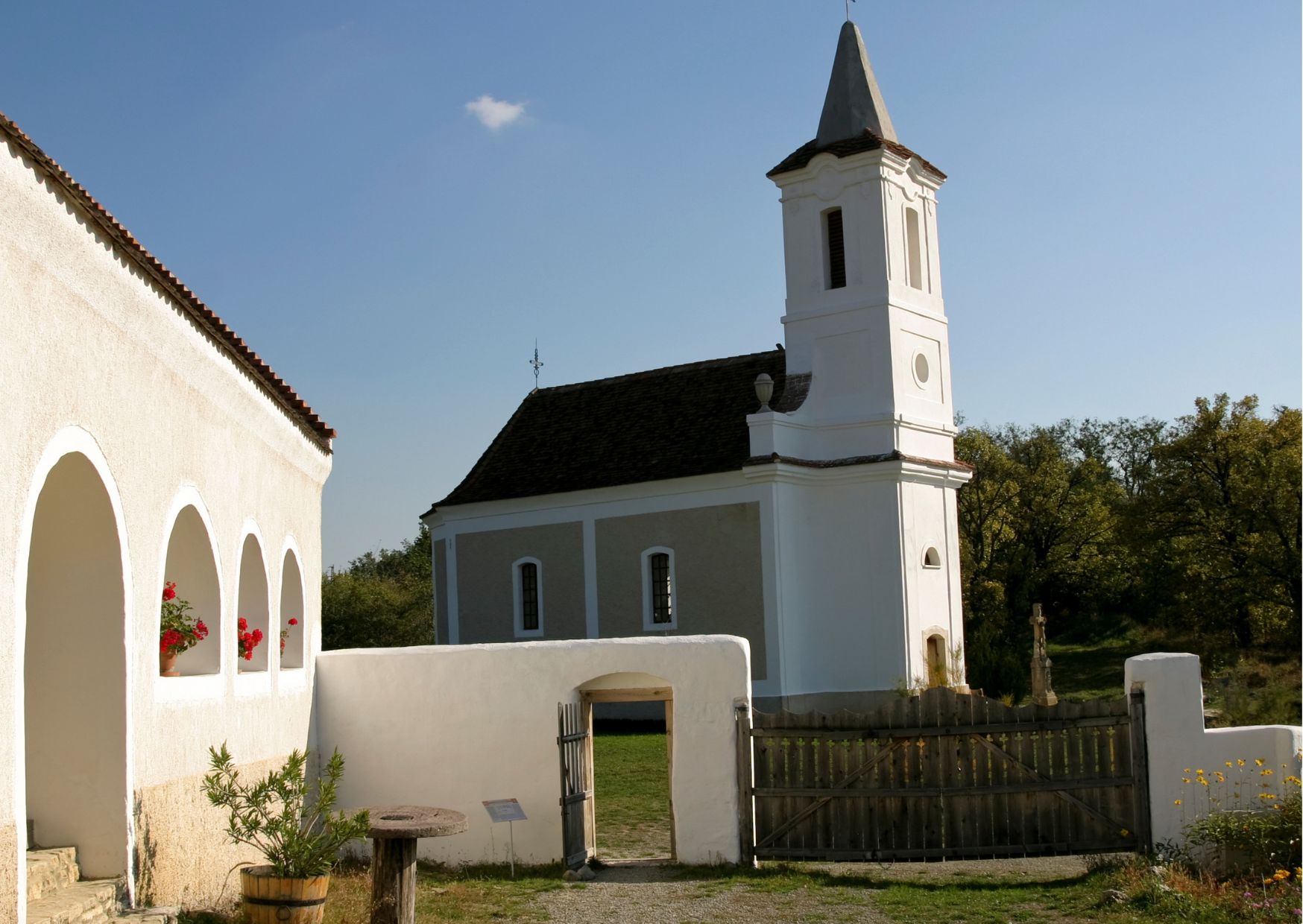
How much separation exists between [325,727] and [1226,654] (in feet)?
108

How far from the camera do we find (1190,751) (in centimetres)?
1300

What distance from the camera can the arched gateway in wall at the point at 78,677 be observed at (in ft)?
29.2

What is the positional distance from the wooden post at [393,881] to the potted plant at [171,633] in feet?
7.09

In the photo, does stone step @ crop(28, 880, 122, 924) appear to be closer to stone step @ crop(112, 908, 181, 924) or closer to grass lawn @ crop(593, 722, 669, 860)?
stone step @ crop(112, 908, 181, 924)

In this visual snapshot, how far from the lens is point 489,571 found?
34031mm

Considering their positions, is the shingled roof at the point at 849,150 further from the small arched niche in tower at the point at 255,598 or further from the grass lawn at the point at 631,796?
the small arched niche in tower at the point at 255,598

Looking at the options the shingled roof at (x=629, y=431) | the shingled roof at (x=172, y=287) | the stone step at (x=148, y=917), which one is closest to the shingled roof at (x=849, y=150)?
the shingled roof at (x=629, y=431)

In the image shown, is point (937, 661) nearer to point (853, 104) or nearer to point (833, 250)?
point (833, 250)

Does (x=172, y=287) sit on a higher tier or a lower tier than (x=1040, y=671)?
higher

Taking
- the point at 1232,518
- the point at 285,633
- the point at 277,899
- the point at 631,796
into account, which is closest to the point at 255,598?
the point at 285,633

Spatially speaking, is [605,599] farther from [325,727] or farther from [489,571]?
[325,727]

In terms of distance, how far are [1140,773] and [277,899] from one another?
27.4ft

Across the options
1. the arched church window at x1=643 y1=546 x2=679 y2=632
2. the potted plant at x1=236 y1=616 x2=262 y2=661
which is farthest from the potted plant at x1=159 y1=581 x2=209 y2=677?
the arched church window at x1=643 y1=546 x2=679 y2=632

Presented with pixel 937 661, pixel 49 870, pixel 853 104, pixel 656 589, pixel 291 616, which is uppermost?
pixel 853 104
